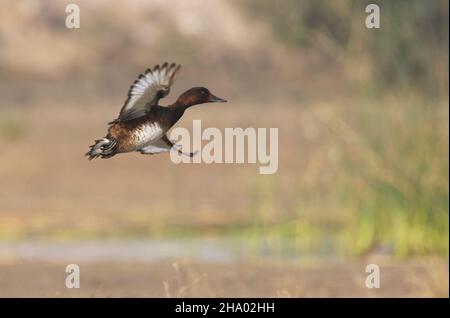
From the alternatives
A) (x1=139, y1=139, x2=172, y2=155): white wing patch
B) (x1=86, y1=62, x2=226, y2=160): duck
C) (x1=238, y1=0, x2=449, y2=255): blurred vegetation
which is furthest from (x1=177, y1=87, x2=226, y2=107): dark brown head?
(x1=238, y1=0, x2=449, y2=255): blurred vegetation

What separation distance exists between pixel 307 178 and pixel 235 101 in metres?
12.0

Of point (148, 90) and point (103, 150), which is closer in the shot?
point (103, 150)

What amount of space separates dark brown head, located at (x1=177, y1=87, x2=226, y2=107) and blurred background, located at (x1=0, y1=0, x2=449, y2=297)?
6.62 feet

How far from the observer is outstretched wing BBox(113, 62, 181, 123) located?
13.4ft

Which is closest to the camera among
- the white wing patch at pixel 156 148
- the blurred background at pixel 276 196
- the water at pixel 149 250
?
the white wing patch at pixel 156 148

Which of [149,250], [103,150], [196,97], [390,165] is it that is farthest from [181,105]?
[149,250]

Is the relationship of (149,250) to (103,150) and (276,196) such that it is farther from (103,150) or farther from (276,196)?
(103,150)

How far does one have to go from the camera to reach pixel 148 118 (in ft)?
13.3

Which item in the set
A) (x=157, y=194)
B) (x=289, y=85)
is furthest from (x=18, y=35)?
(x=157, y=194)

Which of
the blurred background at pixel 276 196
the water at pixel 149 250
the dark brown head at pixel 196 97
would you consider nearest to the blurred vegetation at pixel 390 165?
the blurred background at pixel 276 196

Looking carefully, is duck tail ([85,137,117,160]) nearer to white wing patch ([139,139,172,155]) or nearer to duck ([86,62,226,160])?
duck ([86,62,226,160])

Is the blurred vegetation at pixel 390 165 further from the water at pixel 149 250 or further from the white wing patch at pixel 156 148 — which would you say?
the white wing patch at pixel 156 148

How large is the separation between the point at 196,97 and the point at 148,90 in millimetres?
151

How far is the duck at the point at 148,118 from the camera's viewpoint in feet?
13.0
